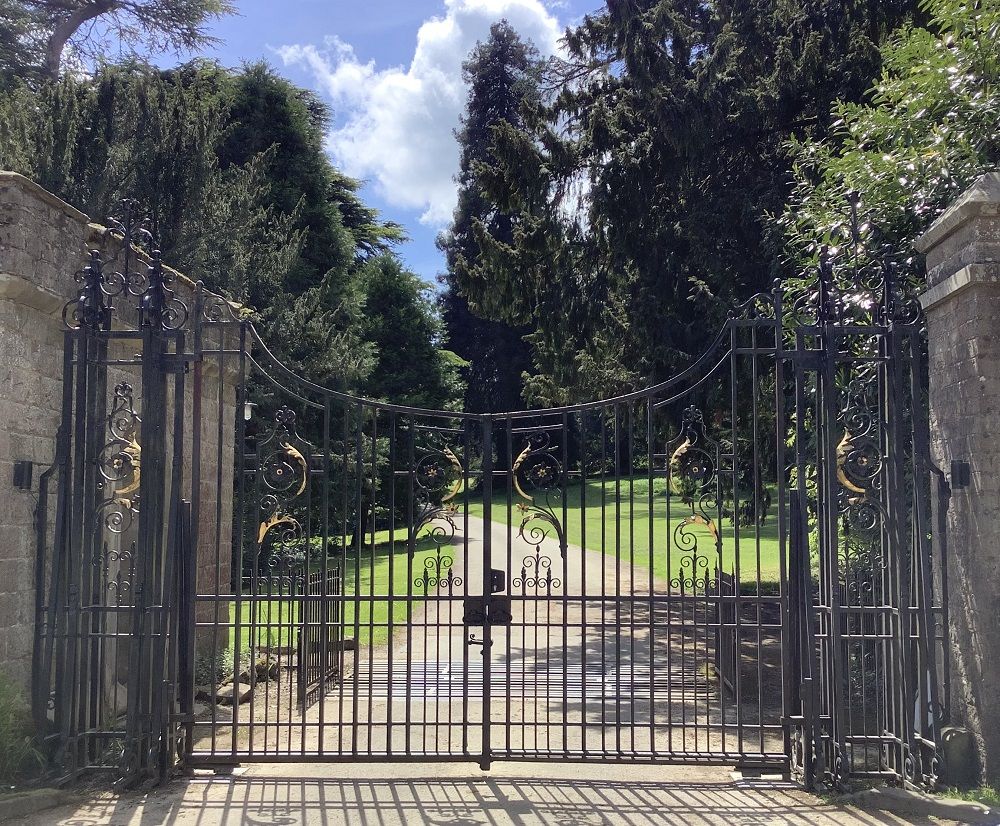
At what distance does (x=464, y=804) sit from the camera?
17.4ft

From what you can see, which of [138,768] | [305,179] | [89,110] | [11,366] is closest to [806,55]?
[11,366]

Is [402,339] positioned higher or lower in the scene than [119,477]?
higher

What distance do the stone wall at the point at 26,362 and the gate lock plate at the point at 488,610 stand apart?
1726mm

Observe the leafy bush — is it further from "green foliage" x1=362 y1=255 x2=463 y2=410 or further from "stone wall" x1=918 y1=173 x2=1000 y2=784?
"green foliage" x1=362 y1=255 x2=463 y2=410

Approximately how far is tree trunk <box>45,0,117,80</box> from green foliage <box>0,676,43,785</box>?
1798 cm

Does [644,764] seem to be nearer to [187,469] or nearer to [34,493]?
[34,493]

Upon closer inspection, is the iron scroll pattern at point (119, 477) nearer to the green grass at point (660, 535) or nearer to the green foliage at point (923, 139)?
the green foliage at point (923, 139)

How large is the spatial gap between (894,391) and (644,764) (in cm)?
301

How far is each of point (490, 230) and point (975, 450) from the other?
34.7 m

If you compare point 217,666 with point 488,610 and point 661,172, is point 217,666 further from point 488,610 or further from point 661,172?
point 661,172

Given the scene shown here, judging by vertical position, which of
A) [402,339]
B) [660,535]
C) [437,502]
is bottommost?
[660,535]

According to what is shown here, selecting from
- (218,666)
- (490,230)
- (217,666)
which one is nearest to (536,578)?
(217,666)

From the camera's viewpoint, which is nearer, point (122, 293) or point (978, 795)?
point (978, 795)

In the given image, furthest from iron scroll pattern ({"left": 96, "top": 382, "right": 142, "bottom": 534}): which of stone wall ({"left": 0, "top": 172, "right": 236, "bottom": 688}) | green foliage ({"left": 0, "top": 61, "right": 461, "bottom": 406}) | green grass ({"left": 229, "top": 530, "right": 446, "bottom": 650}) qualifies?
green foliage ({"left": 0, "top": 61, "right": 461, "bottom": 406})
